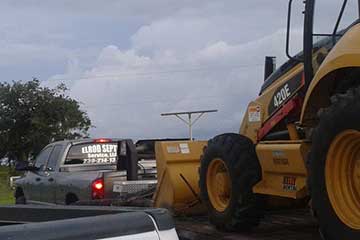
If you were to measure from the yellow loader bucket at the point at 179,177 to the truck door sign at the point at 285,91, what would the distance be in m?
1.32

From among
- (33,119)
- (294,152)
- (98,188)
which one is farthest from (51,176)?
(33,119)

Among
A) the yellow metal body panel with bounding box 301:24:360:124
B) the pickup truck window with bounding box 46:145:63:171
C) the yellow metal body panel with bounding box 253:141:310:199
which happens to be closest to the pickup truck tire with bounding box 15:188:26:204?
the pickup truck window with bounding box 46:145:63:171

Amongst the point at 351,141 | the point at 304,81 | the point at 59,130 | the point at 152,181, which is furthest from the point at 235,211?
the point at 59,130

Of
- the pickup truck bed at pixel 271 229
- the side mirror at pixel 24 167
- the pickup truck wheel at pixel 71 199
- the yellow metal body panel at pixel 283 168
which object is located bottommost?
the pickup truck wheel at pixel 71 199

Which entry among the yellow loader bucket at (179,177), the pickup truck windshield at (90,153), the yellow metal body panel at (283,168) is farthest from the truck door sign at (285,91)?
the pickup truck windshield at (90,153)

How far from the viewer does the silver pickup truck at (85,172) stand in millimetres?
10516

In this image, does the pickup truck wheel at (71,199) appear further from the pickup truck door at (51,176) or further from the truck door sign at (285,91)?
the truck door sign at (285,91)

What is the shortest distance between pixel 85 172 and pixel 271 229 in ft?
17.8

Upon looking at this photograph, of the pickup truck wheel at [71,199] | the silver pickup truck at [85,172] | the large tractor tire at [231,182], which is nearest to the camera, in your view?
the large tractor tire at [231,182]

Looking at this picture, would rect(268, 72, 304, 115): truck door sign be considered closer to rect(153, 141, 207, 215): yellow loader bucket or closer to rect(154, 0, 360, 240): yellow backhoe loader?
rect(154, 0, 360, 240): yellow backhoe loader

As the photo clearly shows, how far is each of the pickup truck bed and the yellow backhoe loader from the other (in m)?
0.16

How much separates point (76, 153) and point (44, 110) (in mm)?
41050

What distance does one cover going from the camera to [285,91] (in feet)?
22.5

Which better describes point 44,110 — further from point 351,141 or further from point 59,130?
point 351,141
